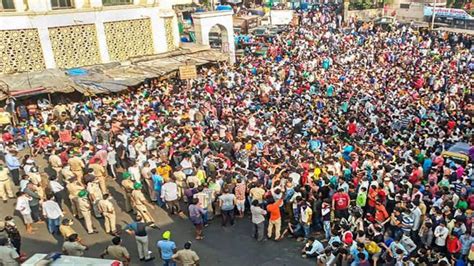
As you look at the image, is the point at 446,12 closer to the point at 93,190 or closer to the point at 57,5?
the point at 57,5

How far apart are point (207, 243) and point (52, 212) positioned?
376 centimetres

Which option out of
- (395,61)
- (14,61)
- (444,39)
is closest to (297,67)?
(395,61)

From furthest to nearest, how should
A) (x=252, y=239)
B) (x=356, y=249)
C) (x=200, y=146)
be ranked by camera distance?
(x=200, y=146) → (x=252, y=239) → (x=356, y=249)

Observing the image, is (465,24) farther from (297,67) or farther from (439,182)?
(439,182)

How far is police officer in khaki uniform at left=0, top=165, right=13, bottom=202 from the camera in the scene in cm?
1250

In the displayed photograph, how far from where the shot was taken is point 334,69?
78.9 feet

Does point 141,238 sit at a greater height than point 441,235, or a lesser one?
greater

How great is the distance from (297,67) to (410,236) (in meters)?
15.8

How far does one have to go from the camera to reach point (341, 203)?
34.6 ft

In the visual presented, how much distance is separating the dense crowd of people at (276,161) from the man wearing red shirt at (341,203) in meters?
0.03

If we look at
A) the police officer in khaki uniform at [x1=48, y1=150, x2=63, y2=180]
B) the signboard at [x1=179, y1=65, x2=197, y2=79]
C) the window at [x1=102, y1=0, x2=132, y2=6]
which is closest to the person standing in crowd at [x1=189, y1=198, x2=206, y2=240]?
the police officer in khaki uniform at [x1=48, y1=150, x2=63, y2=180]

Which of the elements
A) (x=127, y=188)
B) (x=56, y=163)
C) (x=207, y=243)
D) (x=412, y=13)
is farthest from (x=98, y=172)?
(x=412, y=13)

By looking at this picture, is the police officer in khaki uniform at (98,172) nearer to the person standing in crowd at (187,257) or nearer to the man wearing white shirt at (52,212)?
the man wearing white shirt at (52,212)

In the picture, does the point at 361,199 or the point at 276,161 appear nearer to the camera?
the point at 361,199
